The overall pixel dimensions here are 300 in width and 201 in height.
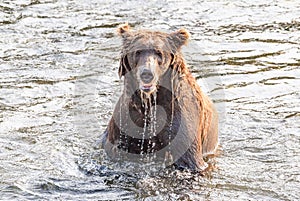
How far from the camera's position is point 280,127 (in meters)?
8.95

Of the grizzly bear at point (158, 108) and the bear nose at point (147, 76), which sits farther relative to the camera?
the grizzly bear at point (158, 108)

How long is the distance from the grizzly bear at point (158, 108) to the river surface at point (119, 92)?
0.19 meters

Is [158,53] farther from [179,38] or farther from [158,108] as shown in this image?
[158,108]

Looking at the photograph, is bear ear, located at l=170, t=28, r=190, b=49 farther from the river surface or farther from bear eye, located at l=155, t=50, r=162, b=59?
the river surface

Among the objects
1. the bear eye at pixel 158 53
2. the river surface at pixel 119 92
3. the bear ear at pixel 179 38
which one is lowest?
the river surface at pixel 119 92

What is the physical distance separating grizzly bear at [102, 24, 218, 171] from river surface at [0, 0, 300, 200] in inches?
7.6

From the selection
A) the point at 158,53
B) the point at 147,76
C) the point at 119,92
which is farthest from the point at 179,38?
the point at 119,92

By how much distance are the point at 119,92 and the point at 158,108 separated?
2337 millimetres

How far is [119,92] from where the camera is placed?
9852 millimetres

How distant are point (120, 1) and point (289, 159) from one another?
6317 mm

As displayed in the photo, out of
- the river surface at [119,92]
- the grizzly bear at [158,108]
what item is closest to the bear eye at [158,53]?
the grizzly bear at [158,108]

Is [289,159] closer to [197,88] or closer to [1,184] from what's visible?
[197,88]

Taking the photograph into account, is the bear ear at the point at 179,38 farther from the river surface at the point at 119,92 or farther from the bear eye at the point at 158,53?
the river surface at the point at 119,92

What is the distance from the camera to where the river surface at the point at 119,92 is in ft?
24.6
